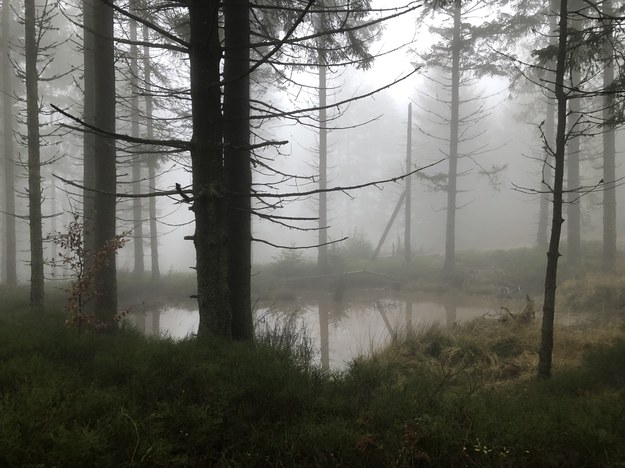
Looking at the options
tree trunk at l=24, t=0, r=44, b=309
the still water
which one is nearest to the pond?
the still water

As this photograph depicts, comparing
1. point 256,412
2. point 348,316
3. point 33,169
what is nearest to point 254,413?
point 256,412

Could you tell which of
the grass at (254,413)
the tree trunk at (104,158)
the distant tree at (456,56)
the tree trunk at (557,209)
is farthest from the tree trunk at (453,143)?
the tree trunk at (104,158)

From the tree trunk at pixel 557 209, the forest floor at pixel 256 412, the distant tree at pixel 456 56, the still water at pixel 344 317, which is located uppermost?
the distant tree at pixel 456 56

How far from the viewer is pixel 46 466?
7.96 ft

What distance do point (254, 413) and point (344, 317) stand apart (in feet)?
31.5

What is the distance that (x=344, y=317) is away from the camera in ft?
42.5

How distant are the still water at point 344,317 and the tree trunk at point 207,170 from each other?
4.32m

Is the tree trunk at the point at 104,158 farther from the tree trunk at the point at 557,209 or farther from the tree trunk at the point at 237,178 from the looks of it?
the tree trunk at the point at 557,209

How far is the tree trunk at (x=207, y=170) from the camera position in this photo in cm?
455

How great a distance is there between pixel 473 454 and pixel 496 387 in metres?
3.00

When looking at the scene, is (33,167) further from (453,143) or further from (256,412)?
(453,143)

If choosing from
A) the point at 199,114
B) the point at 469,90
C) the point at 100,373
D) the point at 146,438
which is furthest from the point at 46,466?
the point at 469,90

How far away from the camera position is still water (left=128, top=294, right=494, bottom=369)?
9.77 meters

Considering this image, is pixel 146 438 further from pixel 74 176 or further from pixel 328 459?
pixel 74 176
